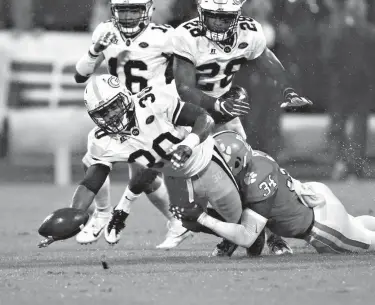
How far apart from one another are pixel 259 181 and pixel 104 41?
5.36 ft

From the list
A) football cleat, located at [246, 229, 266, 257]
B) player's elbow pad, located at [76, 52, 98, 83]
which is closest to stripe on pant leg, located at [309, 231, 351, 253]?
football cleat, located at [246, 229, 266, 257]

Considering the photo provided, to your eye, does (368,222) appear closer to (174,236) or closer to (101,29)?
(174,236)

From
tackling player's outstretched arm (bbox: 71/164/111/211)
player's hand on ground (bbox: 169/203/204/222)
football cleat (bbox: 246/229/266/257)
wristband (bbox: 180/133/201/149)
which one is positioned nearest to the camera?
wristband (bbox: 180/133/201/149)

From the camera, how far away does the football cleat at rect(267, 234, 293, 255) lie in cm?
712

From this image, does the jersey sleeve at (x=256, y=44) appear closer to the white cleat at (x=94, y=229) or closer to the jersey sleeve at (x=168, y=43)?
the jersey sleeve at (x=168, y=43)

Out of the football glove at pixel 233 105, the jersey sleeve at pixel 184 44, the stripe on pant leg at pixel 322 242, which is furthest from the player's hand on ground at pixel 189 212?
the jersey sleeve at pixel 184 44

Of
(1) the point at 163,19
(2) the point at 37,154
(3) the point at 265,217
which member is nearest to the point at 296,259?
(3) the point at 265,217

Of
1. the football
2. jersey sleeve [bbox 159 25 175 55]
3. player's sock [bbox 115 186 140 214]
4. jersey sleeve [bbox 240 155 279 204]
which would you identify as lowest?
player's sock [bbox 115 186 140 214]

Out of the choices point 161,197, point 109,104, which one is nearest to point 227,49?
point 161,197

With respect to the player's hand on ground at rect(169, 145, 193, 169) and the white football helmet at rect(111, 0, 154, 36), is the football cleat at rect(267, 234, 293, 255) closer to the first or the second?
Result: the player's hand on ground at rect(169, 145, 193, 169)

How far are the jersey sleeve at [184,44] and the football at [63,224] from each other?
186 cm

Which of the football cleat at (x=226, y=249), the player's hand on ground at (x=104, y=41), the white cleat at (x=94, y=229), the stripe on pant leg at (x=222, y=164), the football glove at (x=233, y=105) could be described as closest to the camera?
the stripe on pant leg at (x=222, y=164)

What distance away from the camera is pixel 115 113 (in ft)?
20.9

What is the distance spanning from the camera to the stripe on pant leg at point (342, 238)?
271 inches
